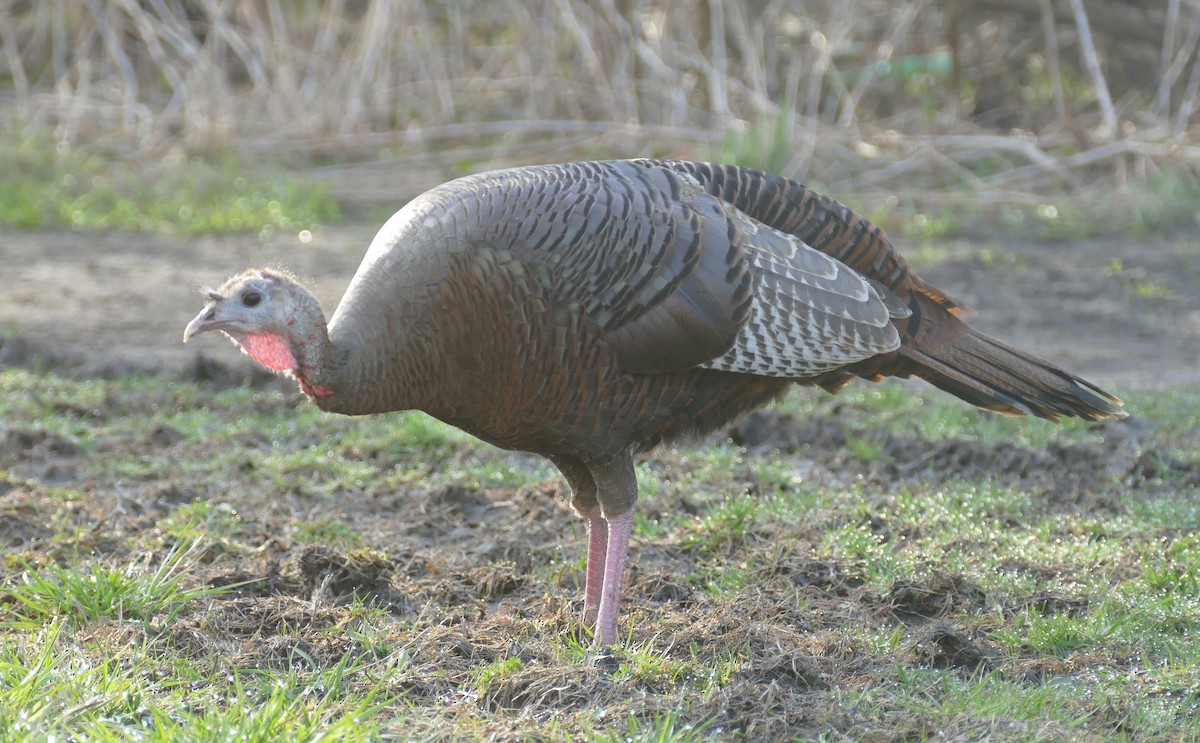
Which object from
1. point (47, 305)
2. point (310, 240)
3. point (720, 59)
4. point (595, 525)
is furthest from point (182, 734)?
point (720, 59)

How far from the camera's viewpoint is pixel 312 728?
9.31 ft

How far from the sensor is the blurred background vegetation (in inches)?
349

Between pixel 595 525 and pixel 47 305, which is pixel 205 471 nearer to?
pixel 595 525

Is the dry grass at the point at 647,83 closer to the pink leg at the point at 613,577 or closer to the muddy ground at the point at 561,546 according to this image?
the muddy ground at the point at 561,546

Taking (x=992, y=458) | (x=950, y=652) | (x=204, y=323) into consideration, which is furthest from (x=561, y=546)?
(x=992, y=458)

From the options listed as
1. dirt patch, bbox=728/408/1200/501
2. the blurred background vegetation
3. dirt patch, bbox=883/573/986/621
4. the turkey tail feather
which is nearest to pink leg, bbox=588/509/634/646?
dirt patch, bbox=883/573/986/621

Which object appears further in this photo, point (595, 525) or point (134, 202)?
point (134, 202)

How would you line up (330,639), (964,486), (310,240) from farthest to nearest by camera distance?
(310,240)
(964,486)
(330,639)

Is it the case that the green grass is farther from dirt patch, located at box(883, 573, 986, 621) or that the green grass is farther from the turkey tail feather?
dirt patch, located at box(883, 573, 986, 621)

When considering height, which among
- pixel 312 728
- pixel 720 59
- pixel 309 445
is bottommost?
pixel 309 445

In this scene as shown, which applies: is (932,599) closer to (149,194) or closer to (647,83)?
(647,83)

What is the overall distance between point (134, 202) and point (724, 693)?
715 cm

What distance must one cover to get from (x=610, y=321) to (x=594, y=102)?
658cm

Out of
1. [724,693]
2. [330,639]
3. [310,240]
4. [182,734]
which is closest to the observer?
[182,734]
